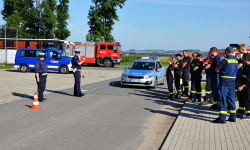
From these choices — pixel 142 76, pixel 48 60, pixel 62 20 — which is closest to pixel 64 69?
pixel 48 60

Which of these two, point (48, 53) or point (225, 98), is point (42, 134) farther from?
point (48, 53)

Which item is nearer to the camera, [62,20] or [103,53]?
[103,53]

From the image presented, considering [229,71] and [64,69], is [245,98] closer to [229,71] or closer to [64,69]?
[229,71]

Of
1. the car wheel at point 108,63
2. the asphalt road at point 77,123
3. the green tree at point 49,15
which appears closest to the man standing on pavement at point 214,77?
the asphalt road at point 77,123

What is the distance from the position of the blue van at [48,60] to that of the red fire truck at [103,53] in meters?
14.6

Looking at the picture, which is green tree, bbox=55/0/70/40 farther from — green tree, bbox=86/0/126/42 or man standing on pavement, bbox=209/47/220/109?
man standing on pavement, bbox=209/47/220/109

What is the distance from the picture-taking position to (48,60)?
29844 mm

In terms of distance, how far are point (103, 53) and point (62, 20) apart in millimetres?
11787

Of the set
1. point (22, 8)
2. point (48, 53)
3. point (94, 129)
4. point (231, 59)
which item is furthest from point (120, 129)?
point (22, 8)

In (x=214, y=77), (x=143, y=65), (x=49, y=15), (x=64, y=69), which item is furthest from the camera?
(x=49, y=15)

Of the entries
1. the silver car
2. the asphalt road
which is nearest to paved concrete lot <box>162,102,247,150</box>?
the asphalt road

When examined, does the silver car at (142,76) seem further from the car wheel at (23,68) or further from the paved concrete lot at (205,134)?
the car wheel at (23,68)

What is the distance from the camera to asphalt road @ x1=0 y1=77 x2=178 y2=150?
22.9 feet

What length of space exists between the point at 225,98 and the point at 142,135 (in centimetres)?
243
